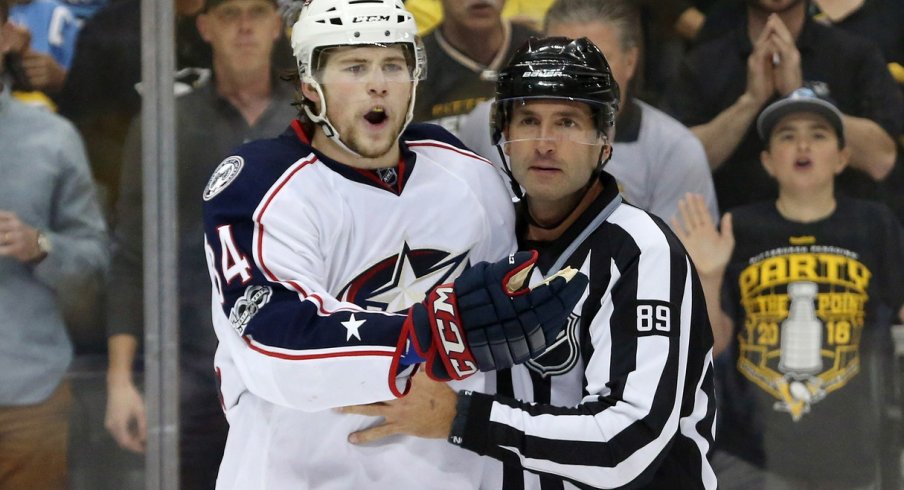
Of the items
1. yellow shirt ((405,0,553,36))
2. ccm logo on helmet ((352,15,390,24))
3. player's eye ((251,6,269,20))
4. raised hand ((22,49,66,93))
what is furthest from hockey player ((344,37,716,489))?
raised hand ((22,49,66,93))

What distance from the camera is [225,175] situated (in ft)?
6.13

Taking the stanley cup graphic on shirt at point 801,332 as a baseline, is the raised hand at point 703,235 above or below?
above

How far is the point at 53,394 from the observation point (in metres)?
3.01

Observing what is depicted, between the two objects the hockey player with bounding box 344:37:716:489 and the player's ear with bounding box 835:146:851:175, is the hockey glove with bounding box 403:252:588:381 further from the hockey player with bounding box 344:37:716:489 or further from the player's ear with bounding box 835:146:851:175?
the player's ear with bounding box 835:146:851:175

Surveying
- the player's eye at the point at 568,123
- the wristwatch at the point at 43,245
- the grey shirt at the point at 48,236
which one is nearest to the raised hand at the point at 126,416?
the grey shirt at the point at 48,236

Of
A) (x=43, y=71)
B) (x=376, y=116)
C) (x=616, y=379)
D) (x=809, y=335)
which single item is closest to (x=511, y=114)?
(x=376, y=116)

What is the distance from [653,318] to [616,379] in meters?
0.12

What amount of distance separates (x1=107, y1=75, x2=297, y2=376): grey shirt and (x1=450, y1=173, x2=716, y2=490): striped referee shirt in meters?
1.17

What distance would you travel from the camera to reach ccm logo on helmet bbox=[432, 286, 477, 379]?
1.60 meters

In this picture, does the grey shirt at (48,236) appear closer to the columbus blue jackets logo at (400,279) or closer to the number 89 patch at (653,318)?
the columbus blue jackets logo at (400,279)

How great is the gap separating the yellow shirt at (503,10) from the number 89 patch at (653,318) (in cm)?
116

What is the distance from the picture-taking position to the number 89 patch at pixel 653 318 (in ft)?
6.16

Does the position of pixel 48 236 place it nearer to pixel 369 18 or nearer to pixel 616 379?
pixel 369 18

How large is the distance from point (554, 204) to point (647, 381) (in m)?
0.36
